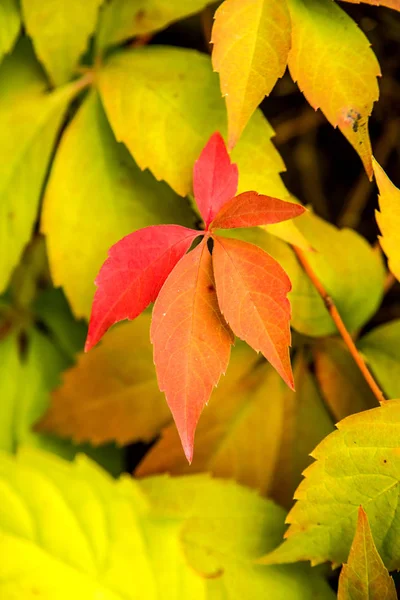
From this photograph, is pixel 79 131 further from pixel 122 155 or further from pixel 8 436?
pixel 8 436

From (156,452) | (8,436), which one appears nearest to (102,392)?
(156,452)

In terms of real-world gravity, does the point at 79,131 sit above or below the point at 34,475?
above

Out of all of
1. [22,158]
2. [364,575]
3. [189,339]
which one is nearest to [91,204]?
[22,158]

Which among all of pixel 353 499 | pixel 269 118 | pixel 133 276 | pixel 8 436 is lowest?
pixel 8 436

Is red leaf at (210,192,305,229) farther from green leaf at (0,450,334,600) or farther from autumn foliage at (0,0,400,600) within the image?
green leaf at (0,450,334,600)

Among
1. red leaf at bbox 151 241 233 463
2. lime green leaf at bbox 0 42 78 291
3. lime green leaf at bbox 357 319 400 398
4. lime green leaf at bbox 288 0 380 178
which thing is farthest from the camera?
lime green leaf at bbox 0 42 78 291

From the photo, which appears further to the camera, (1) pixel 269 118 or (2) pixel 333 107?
(1) pixel 269 118

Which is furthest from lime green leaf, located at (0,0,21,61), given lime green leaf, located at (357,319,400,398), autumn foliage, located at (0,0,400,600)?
lime green leaf, located at (357,319,400,398)

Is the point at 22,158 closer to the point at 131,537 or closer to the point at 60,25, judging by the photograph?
the point at 60,25
